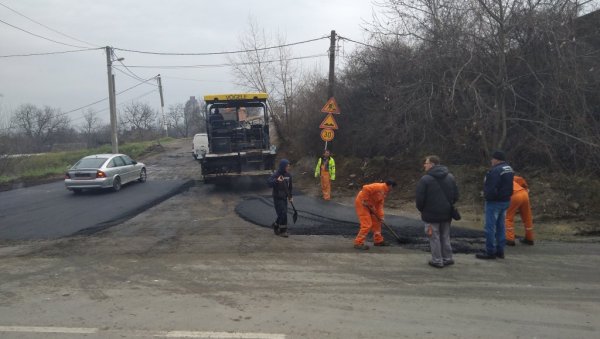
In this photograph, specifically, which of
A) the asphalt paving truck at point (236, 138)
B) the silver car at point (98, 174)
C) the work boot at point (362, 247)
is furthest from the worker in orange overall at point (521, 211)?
the silver car at point (98, 174)

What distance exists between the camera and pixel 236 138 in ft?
58.7

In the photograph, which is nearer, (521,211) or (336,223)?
(521,211)

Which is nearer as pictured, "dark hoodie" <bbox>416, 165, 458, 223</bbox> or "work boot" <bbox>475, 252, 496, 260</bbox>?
"dark hoodie" <bbox>416, 165, 458, 223</bbox>

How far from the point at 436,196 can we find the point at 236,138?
1183 cm

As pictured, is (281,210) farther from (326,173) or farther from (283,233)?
(326,173)

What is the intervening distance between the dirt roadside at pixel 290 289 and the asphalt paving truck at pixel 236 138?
7.28 metres

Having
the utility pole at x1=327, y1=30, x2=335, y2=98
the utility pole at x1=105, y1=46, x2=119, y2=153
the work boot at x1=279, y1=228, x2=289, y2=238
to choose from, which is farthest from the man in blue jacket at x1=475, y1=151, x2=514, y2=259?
the utility pole at x1=105, y1=46, x2=119, y2=153

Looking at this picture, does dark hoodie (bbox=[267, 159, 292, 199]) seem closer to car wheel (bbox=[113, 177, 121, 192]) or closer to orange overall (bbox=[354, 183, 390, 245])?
orange overall (bbox=[354, 183, 390, 245])

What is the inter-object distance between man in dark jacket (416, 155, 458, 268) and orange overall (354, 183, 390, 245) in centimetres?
122

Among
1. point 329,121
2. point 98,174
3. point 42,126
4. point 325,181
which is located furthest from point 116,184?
point 42,126

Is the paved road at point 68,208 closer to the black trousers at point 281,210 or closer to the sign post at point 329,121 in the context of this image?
the black trousers at point 281,210

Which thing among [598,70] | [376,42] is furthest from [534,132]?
[376,42]

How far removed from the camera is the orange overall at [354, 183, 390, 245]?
8.21 m

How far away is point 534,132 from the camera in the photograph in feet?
42.5
